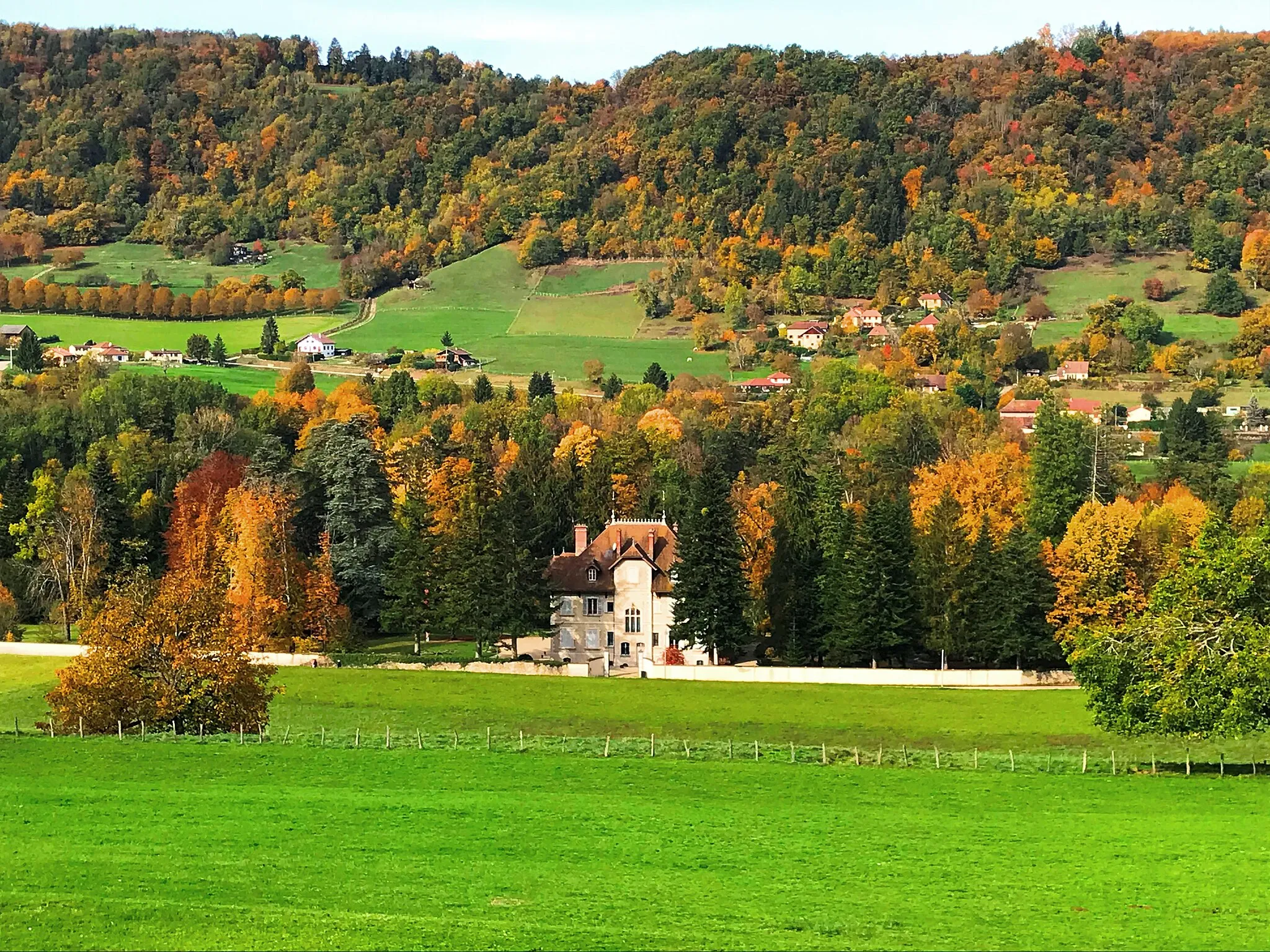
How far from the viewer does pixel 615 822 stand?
36656 millimetres

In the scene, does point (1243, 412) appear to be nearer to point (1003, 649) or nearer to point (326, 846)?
point (1003, 649)

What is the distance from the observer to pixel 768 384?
16088 cm

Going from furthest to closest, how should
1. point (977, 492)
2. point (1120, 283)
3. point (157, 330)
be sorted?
1. point (1120, 283)
2. point (157, 330)
3. point (977, 492)

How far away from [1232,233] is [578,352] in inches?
3063

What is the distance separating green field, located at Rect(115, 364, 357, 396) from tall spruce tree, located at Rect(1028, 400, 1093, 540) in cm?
7478

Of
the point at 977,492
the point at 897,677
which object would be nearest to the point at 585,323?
the point at 977,492

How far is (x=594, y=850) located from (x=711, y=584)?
43236mm

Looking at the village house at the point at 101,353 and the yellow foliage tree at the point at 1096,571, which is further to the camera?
the village house at the point at 101,353

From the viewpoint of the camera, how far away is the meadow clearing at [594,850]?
88.5 ft

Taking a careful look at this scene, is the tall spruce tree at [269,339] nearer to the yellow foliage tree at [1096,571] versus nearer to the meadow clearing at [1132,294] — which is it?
the meadow clearing at [1132,294]

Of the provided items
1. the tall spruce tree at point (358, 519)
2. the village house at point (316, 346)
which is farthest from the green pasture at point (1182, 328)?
the tall spruce tree at point (358, 519)

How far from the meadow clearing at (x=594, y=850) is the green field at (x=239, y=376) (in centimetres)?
10731

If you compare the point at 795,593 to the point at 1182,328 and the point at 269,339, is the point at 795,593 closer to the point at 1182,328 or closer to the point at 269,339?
the point at 1182,328

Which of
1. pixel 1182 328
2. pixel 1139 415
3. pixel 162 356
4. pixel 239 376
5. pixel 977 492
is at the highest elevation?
pixel 1182 328
